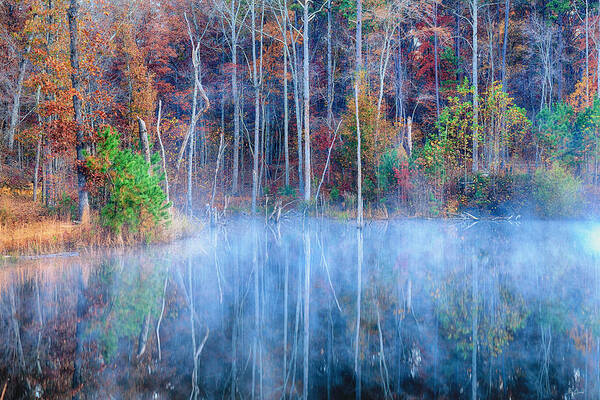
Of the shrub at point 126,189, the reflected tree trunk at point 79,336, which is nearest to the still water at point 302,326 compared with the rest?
the reflected tree trunk at point 79,336

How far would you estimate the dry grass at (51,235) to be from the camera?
42.8ft

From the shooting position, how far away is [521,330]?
6.69 meters

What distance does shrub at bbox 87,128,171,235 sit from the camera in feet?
46.1

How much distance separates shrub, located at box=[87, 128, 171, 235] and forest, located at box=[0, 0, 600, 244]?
46 mm

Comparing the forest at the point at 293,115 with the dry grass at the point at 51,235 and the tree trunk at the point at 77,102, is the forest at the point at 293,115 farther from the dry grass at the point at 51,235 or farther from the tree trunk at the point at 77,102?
the dry grass at the point at 51,235

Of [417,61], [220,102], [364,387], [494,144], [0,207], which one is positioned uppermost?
[417,61]

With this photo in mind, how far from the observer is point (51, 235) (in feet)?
45.8

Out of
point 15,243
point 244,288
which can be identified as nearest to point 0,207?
point 15,243

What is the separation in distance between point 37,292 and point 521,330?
7.39 m

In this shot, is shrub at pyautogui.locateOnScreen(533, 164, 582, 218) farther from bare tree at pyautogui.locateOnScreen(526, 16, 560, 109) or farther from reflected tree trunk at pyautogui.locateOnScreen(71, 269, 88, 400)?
reflected tree trunk at pyautogui.locateOnScreen(71, 269, 88, 400)

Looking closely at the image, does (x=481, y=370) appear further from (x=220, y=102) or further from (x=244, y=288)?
(x=220, y=102)

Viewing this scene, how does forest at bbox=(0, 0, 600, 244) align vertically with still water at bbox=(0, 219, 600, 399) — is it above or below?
above

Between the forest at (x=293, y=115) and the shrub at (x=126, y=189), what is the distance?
5cm

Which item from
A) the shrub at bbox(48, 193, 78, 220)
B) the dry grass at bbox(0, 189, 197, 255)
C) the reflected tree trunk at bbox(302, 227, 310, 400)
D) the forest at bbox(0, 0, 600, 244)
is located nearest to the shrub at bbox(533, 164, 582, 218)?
the forest at bbox(0, 0, 600, 244)
